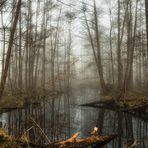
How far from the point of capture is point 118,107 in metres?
12.4

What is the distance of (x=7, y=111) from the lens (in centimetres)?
1173

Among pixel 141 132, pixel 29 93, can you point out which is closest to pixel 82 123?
pixel 141 132

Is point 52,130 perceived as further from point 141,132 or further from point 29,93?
point 29,93

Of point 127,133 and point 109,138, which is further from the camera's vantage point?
point 127,133

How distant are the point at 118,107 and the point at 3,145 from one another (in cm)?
952

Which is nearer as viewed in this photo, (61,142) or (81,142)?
(61,142)

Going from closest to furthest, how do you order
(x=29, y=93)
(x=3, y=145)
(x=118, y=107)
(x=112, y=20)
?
(x=3, y=145) < (x=118, y=107) < (x=29, y=93) < (x=112, y=20)

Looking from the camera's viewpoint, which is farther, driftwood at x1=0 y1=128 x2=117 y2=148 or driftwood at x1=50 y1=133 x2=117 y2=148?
driftwood at x1=50 y1=133 x2=117 y2=148

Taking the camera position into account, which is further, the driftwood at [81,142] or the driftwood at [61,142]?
the driftwood at [81,142]

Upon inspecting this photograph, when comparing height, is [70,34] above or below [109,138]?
above

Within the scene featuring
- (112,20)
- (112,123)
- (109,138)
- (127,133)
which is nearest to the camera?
(109,138)

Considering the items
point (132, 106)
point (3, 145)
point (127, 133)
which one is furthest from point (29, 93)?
point (3, 145)

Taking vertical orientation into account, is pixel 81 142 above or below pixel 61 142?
below

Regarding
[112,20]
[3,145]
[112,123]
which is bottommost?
[112,123]
